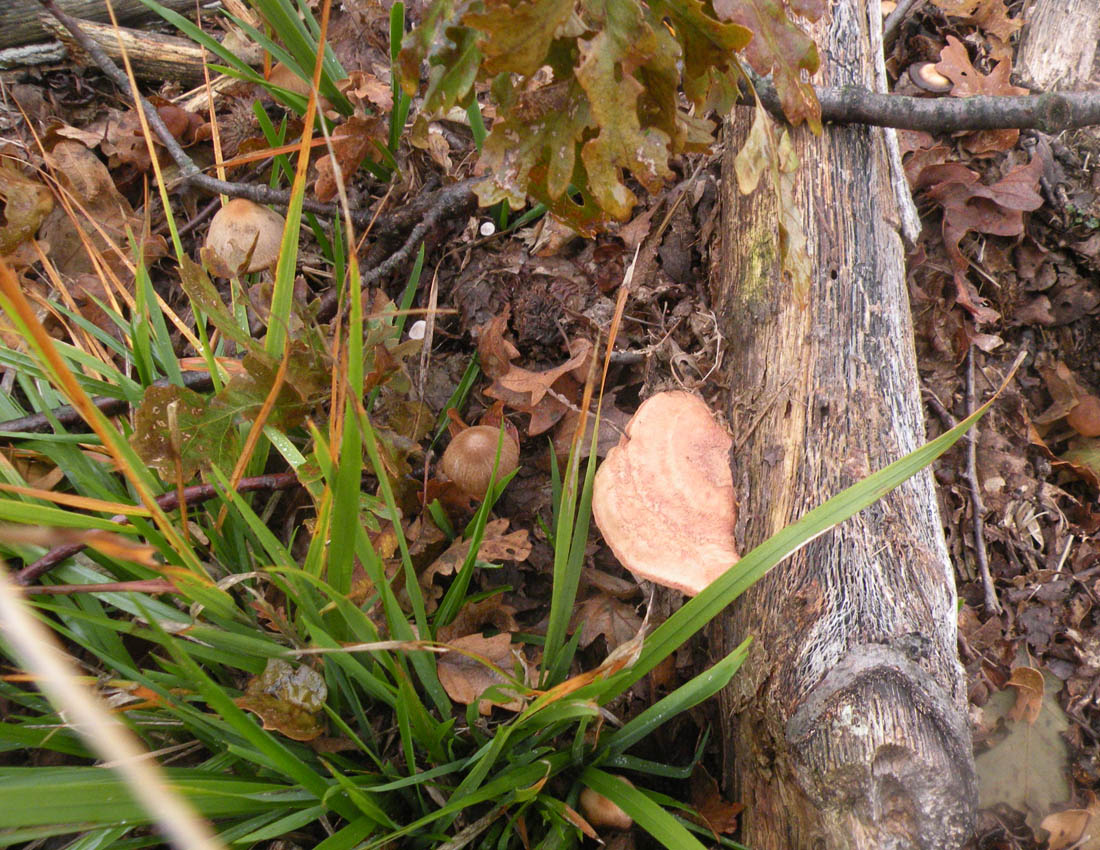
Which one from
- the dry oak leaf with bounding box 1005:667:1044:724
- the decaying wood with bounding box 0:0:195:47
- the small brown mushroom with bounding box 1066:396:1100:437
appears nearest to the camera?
the dry oak leaf with bounding box 1005:667:1044:724

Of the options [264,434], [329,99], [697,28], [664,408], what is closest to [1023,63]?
[697,28]

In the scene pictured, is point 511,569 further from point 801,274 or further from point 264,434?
point 801,274

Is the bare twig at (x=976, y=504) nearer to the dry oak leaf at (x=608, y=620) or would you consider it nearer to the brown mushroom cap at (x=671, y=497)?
the brown mushroom cap at (x=671, y=497)

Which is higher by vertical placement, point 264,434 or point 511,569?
point 264,434

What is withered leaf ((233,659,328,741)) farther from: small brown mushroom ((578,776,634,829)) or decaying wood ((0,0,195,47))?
decaying wood ((0,0,195,47))

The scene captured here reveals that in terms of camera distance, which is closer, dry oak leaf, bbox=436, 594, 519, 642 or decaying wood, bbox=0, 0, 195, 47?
dry oak leaf, bbox=436, 594, 519, 642

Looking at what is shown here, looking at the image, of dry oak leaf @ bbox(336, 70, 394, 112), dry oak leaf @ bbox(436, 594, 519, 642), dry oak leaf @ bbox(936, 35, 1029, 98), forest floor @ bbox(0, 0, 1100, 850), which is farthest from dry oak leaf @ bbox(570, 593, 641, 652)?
dry oak leaf @ bbox(936, 35, 1029, 98)

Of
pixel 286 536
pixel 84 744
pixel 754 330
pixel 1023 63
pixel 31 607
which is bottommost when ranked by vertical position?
pixel 84 744
